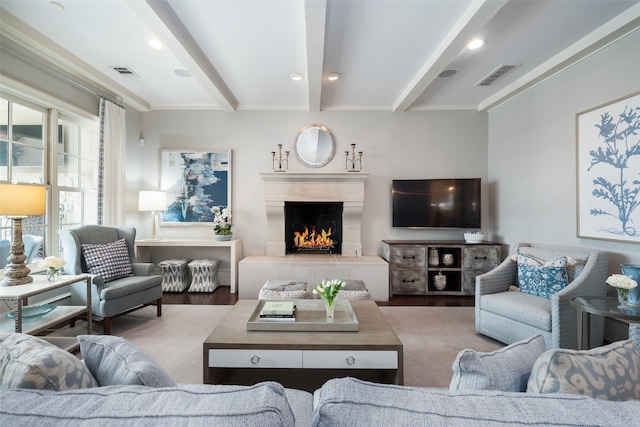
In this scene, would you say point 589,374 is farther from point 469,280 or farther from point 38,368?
point 469,280

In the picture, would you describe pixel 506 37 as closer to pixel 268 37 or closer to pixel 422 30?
pixel 422 30

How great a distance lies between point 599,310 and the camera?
72.4 inches

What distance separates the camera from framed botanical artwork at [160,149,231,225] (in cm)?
455

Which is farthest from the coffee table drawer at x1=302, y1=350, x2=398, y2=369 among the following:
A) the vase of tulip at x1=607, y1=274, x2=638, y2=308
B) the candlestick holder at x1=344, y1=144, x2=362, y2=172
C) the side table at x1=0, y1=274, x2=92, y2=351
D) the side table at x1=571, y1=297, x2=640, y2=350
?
the candlestick holder at x1=344, y1=144, x2=362, y2=172

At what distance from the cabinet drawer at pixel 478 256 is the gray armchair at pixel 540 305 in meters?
1.06

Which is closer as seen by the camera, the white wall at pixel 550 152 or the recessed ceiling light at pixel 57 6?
the recessed ceiling light at pixel 57 6

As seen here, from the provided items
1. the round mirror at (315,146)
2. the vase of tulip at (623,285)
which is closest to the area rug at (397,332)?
the vase of tulip at (623,285)

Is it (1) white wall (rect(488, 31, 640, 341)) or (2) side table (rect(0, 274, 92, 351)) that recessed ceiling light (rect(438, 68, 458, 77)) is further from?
(2) side table (rect(0, 274, 92, 351))

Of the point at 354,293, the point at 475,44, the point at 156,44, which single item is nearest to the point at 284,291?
the point at 354,293

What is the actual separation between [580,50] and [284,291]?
12.0ft

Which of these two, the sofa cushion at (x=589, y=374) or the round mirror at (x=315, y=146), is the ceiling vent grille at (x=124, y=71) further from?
the sofa cushion at (x=589, y=374)

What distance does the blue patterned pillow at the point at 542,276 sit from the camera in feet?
8.32

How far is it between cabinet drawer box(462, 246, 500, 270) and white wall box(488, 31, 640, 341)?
1.21ft

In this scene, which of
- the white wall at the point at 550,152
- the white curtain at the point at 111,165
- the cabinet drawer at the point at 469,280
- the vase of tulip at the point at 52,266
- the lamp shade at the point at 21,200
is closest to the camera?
the lamp shade at the point at 21,200
